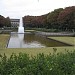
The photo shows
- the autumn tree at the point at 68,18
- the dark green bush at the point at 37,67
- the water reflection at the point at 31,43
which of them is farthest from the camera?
the autumn tree at the point at 68,18

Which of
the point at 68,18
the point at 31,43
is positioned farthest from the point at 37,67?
the point at 68,18

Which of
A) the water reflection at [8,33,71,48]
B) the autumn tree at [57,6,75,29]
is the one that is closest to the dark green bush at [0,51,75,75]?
the water reflection at [8,33,71,48]

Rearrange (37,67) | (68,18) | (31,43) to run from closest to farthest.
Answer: (37,67) < (31,43) < (68,18)

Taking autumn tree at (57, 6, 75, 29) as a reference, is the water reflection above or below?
below

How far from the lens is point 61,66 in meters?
4.72

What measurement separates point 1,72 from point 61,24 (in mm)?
53896

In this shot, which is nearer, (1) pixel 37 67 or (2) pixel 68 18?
(1) pixel 37 67

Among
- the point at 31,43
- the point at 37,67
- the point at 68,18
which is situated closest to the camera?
the point at 37,67

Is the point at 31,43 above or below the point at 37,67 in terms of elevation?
below

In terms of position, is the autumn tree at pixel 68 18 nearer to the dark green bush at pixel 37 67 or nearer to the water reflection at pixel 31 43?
the water reflection at pixel 31 43

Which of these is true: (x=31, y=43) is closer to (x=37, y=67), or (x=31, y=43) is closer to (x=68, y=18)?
(x=37, y=67)

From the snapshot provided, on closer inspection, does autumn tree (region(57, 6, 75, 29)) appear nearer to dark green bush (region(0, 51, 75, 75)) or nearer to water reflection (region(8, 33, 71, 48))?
water reflection (region(8, 33, 71, 48))

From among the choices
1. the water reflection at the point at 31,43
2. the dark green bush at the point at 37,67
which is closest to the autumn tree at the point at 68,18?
the water reflection at the point at 31,43

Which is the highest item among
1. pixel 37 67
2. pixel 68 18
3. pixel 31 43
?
pixel 68 18
